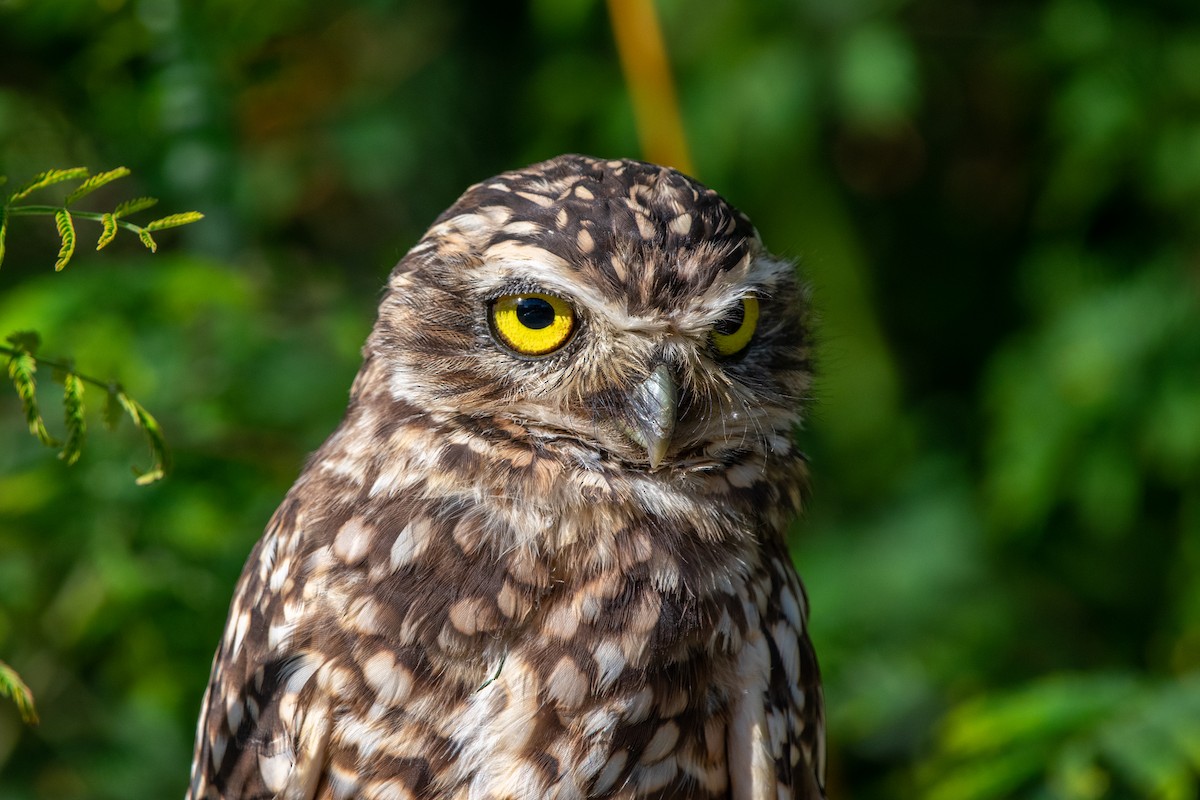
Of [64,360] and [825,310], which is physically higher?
[64,360]

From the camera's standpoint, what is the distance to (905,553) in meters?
4.02

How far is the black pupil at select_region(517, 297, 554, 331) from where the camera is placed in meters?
1.74

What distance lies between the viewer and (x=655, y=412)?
1727mm

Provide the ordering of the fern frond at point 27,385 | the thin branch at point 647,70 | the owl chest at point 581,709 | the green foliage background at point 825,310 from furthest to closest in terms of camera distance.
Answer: the thin branch at point 647,70 < the green foliage background at point 825,310 < the owl chest at point 581,709 < the fern frond at point 27,385

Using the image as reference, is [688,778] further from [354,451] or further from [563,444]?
[354,451]

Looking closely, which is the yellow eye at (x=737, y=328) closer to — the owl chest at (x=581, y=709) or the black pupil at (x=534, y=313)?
the black pupil at (x=534, y=313)

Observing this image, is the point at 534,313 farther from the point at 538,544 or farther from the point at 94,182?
the point at 94,182

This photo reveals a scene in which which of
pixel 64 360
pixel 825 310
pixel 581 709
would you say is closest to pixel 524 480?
pixel 581 709

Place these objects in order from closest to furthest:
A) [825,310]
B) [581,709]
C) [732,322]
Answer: [581,709]
[732,322]
[825,310]

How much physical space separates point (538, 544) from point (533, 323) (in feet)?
1.02

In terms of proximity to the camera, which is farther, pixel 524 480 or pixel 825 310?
pixel 825 310

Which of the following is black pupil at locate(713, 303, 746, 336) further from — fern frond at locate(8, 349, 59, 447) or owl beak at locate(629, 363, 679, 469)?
fern frond at locate(8, 349, 59, 447)

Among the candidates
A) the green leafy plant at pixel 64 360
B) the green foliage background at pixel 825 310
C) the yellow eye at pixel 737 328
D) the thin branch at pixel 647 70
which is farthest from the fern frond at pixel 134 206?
the thin branch at pixel 647 70

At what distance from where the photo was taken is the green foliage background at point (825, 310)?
280 centimetres
